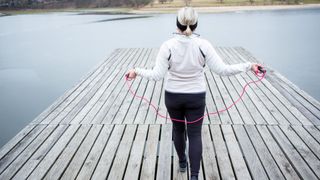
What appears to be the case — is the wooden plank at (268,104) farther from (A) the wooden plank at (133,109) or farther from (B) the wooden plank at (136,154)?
(A) the wooden plank at (133,109)

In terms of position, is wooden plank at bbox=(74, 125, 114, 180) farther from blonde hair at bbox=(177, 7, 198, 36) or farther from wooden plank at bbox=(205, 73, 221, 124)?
blonde hair at bbox=(177, 7, 198, 36)

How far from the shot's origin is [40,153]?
8.11ft

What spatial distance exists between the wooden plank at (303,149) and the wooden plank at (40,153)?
2148mm

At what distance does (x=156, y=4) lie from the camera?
2525 centimetres

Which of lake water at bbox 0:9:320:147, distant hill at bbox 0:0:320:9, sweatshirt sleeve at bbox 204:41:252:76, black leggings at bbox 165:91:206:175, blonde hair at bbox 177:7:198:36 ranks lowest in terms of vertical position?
lake water at bbox 0:9:320:147

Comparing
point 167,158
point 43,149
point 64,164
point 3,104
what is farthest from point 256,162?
point 3,104

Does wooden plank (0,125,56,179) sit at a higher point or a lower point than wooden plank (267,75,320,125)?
lower

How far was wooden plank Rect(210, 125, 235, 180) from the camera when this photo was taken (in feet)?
6.99

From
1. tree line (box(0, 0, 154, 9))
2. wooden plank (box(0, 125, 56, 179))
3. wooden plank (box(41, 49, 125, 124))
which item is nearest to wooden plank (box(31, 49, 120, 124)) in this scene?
wooden plank (box(41, 49, 125, 124))

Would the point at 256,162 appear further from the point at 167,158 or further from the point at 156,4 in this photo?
the point at 156,4

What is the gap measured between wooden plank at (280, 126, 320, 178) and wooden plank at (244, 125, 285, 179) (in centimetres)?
26

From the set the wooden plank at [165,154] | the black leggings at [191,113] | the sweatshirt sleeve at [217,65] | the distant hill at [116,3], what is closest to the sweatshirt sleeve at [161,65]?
the black leggings at [191,113]

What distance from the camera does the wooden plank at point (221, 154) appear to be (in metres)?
2.13

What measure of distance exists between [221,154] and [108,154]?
37.3 inches
